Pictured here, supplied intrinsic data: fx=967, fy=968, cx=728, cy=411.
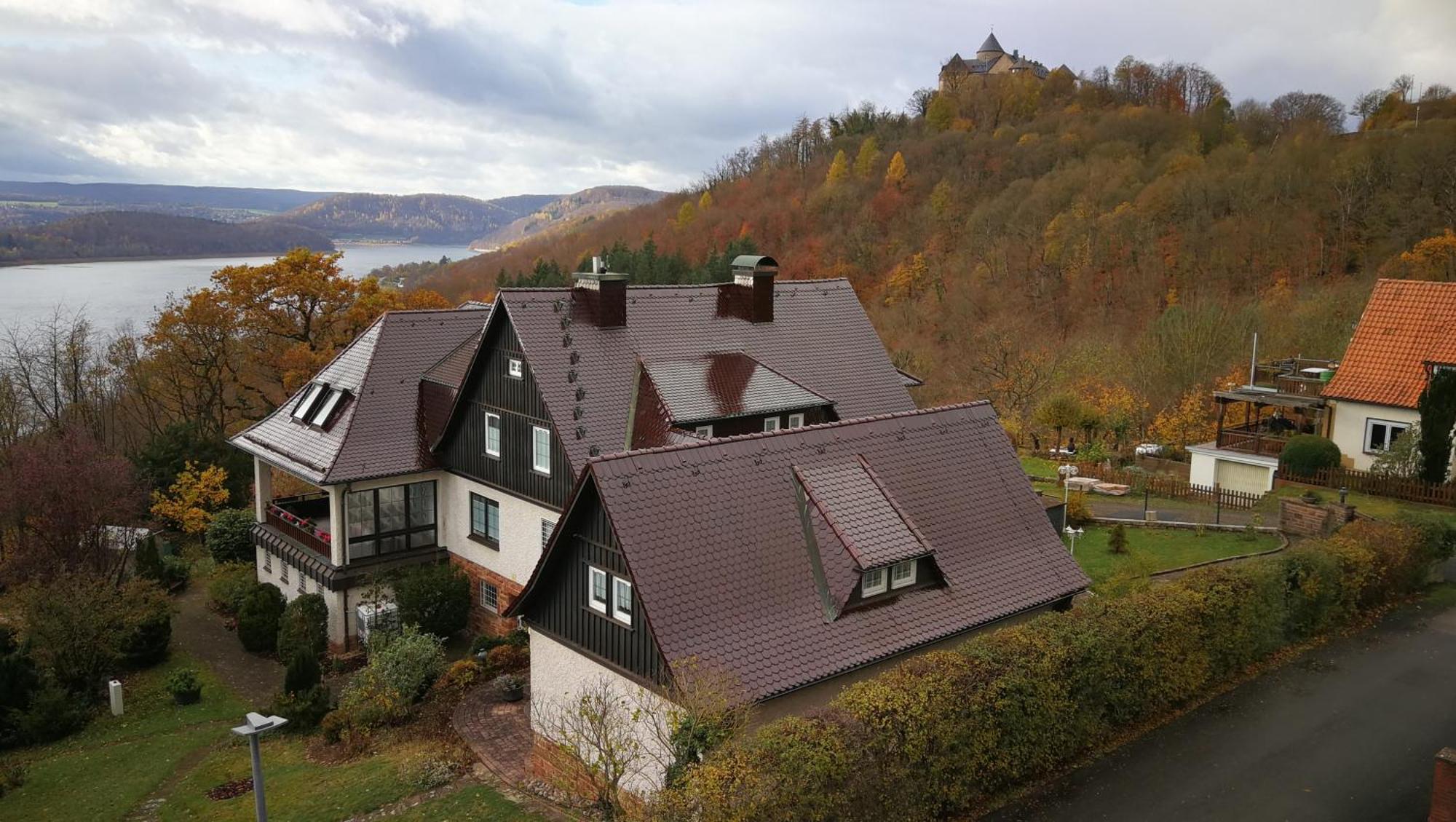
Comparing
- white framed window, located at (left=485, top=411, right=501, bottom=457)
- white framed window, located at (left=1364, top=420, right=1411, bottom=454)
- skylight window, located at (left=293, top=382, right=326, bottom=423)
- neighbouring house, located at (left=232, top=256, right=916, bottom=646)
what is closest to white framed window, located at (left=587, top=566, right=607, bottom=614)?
neighbouring house, located at (left=232, top=256, right=916, bottom=646)

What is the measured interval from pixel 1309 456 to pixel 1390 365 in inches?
174

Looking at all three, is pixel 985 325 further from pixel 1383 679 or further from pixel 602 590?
pixel 602 590

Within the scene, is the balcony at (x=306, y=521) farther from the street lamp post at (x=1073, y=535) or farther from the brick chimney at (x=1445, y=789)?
the brick chimney at (x=1445, y=789)

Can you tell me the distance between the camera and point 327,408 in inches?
1007

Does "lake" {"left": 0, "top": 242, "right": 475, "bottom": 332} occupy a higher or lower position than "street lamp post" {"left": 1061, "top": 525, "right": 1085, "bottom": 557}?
higher

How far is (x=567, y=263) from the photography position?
8756 centimetres

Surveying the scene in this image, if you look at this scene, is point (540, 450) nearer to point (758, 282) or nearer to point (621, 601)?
point (758, 282)

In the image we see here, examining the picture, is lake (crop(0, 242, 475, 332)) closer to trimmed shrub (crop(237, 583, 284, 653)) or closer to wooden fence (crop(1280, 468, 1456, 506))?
trimmed shrub (crop(237, 583, 284, 653))

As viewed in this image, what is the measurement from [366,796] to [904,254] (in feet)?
219

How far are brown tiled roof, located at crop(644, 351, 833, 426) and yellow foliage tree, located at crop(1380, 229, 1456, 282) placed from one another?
1496 inches

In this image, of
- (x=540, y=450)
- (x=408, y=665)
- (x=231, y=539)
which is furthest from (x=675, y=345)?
(x=231, y=539)

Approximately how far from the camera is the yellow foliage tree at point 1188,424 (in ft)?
117

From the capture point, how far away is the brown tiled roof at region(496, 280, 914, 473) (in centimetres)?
2164

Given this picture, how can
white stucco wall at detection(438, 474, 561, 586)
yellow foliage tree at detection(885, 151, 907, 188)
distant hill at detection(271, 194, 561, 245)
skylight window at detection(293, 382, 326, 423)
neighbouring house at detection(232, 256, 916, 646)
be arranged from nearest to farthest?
neighbouring house at detection(232, 256, 916, 646) < white stucco wall at detection(438, 474, 561, 586) < skylight window at detection(293, 382, 326, 423) < yellow foliage tree at detection(885, 151, 907, 188) < distant hill at detection(271, 194, 561, 245)
